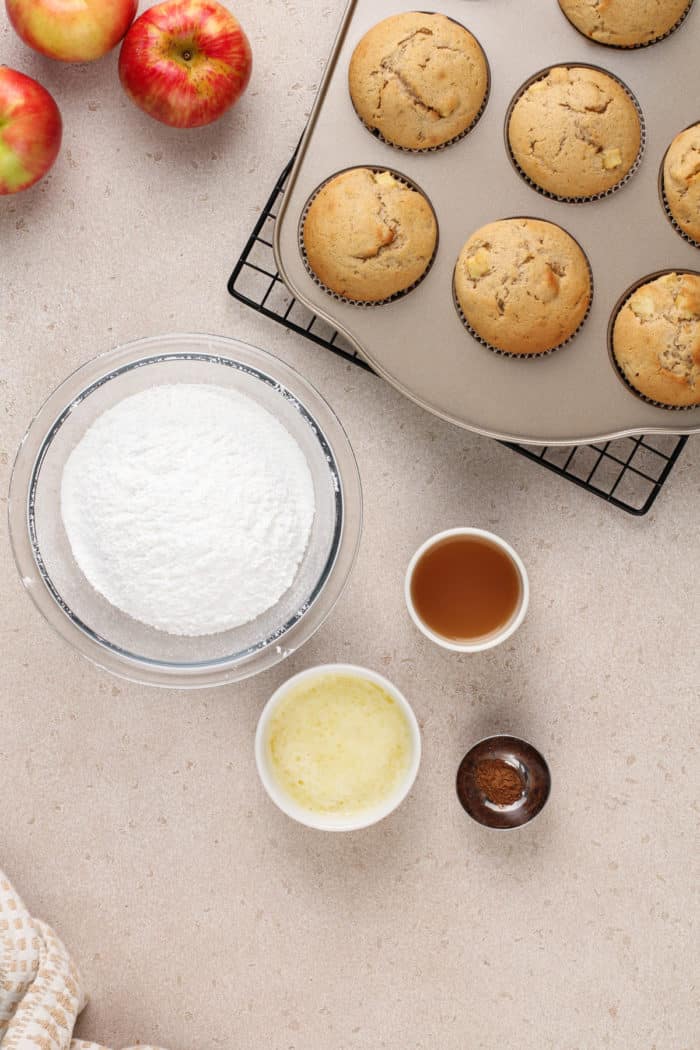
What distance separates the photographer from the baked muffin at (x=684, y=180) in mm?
1344

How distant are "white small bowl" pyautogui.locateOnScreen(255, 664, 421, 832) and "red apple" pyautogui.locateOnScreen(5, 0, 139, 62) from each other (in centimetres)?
112

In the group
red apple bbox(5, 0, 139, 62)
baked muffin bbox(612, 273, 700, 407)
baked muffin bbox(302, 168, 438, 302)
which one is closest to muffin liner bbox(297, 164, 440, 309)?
baked muffin bbox(302, 168, 438, 302)

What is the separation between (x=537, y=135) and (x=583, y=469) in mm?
562

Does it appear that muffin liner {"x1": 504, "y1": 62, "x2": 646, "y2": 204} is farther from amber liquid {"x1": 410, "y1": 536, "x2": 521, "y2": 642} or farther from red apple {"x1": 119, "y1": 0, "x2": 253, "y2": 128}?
amber liquid {"x1": 410, "y1": 536, "x2": 521, "y2": 642}

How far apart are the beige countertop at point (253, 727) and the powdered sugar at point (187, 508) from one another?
25 centimetres

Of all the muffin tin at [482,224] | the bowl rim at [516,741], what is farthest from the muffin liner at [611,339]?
the bowl rim at [516,741]

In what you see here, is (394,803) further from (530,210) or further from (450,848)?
(530,210)

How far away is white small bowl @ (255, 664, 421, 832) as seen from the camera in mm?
1464

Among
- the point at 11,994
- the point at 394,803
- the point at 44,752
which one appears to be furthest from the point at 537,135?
the point at 11,994

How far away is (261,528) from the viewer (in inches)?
50.9

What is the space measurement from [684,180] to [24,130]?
3.53 feet

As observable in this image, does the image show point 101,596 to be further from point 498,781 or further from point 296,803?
point 498,781

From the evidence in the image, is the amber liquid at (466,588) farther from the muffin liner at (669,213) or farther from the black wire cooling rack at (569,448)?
the muffin liner at (669,213)

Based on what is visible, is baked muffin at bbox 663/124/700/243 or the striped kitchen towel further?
the striped kitchen towel
